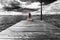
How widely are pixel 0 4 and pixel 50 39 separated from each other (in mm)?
3211

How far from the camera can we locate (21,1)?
12.5 feet

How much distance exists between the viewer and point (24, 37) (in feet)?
2.85

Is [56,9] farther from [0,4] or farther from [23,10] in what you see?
[0,4]

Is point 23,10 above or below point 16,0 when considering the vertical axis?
below

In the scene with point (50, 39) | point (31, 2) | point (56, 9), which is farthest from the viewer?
point (56, 9)

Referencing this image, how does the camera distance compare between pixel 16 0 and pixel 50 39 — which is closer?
pixel 50 39

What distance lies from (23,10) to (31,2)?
364 millimetres

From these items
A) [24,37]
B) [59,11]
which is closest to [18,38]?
[24,37]

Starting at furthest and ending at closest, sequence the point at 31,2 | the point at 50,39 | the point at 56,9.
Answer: the point at 56,9
the point at 31,2
the point at 50,39

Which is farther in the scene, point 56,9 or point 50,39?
point 56,9

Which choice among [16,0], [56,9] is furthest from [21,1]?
[56,9]

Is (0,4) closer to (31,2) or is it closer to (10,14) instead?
(10,14)

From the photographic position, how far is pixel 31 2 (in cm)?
375

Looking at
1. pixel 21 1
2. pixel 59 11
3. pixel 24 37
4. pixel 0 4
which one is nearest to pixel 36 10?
pixel 21 1
